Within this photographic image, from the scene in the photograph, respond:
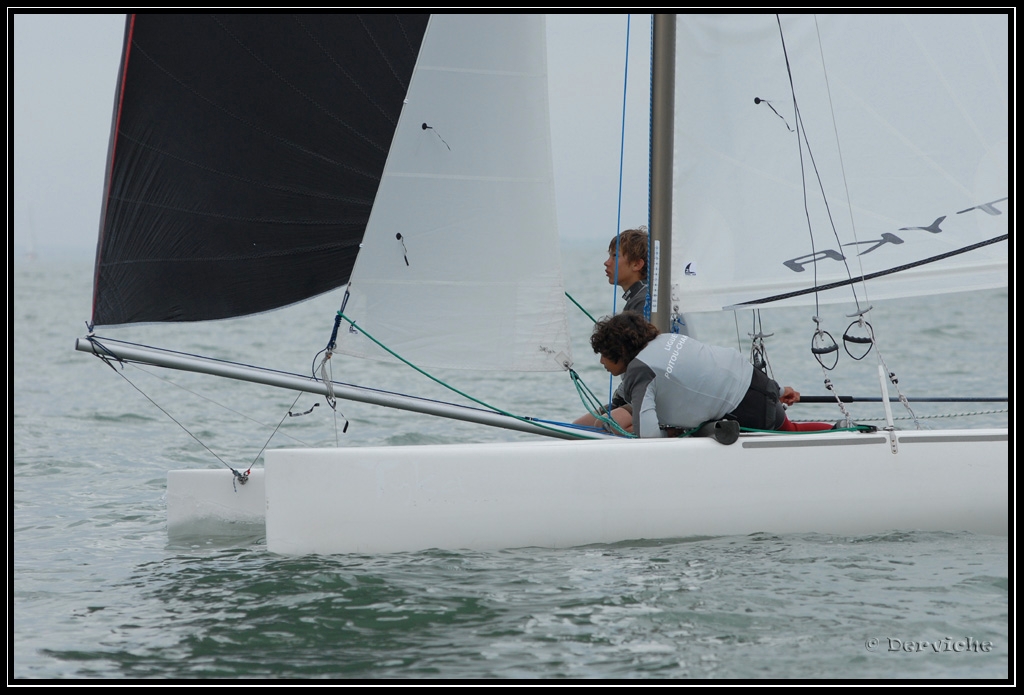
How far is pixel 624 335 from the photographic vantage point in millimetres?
3730

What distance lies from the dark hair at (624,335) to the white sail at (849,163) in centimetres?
29

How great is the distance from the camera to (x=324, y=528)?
3.53 metres

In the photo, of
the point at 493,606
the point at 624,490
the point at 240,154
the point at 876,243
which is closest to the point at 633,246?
the point at 876,243

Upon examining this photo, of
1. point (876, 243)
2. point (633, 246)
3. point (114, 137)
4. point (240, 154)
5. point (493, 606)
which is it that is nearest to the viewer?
point (493, 606)

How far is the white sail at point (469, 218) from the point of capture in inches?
148

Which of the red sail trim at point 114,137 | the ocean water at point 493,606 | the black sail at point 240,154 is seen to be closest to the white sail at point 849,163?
the ocean water at point 493,606

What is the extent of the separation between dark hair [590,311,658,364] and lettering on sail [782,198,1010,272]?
0.62 metres

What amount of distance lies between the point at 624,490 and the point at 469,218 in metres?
1.05

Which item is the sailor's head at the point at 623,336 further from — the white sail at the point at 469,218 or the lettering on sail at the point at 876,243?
the lettering on sail at the point at 876,243

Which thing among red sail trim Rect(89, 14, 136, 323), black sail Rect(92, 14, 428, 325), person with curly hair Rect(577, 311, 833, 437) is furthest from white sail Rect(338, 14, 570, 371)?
red sail trim Rect(89, 14, 136, 323)

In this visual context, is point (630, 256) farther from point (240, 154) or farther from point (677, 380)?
point (240, 154)

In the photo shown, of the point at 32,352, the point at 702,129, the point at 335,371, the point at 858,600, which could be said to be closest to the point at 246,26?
the point at 702,129

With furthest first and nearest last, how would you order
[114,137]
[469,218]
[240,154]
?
[469,218] → [240,154] → [114,137]

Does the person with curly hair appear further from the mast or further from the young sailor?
the young sailor
